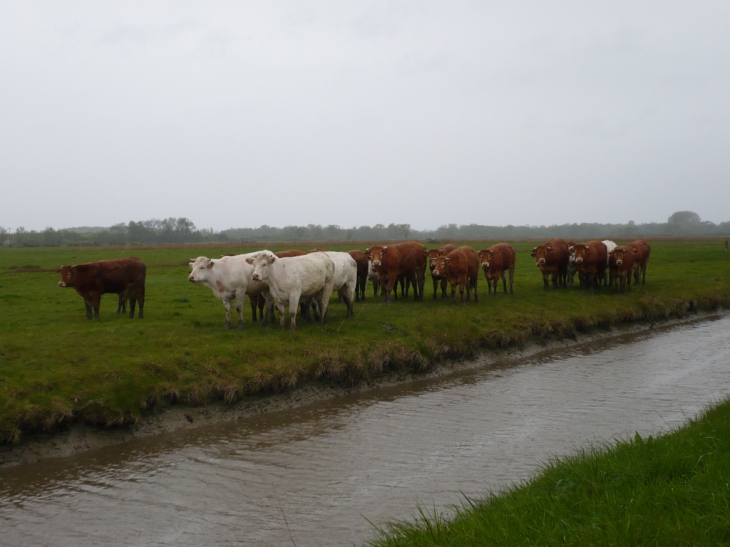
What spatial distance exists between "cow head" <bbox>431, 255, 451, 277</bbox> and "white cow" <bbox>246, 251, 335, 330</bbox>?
5.45 meters

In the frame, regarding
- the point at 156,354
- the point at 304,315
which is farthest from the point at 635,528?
the point at 304,315

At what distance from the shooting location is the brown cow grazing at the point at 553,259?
2612 cm

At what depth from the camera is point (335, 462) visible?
A: 984 cm

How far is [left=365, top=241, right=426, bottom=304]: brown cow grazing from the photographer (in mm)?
21266

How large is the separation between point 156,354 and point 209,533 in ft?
20.4

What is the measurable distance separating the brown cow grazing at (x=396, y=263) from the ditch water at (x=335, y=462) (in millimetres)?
6695

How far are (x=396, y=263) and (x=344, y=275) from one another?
3.90 metres

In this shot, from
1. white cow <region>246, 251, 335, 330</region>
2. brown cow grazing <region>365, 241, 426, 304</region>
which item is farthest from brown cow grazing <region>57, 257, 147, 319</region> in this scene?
brown cow grazing <region>365, 241, 426, 304</region>

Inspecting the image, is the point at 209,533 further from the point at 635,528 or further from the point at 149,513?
the point at 635,528

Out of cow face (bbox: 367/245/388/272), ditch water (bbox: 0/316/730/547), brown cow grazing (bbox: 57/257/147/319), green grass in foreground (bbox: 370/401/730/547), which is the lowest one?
ditch water (bbox: 0/316/730/547)

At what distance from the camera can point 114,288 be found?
18.4 metres

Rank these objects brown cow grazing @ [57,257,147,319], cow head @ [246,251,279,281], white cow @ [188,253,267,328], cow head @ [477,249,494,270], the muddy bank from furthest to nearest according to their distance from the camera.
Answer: cow head @ [477,249,494,270] → brown cow grazing @ [57,257,147,319] → white cow @ [188,253,267,328] → cow head @ [246,251,279,281] → the muddy bank

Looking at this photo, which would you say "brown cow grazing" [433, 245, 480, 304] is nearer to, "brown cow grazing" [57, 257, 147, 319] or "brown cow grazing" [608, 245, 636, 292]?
"brown cow grazing" [608, 245, 636, 292]

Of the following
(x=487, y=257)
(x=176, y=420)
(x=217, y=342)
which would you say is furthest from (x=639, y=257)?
(x=176, y=420)
